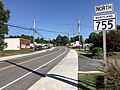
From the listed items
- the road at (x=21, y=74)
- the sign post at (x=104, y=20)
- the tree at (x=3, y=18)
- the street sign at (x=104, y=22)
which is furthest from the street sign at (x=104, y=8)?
the tree at (x=3, y=18)

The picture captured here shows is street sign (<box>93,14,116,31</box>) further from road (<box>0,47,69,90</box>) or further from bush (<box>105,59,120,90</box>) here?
road (<box>0,47,69,90</box>)

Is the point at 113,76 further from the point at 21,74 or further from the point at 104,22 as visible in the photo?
the point at 21,74

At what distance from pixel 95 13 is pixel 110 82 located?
2.65 m

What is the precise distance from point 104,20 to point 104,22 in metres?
0.08

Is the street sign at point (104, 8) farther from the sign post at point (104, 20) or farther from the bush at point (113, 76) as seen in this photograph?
the bush at point (113, 76)

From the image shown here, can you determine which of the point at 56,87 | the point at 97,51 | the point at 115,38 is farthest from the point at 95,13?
the point at 115,38

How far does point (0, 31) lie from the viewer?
51.1 m

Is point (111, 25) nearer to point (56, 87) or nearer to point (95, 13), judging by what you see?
point (95, 13)

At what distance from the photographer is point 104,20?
7.71 m

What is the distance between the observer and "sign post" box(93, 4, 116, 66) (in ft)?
24.8

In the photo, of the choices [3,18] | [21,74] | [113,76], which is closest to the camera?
[113,76]

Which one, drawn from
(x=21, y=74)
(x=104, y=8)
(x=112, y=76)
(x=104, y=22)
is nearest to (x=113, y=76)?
(x=112, y=76)

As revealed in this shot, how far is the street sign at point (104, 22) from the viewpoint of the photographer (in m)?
7.55

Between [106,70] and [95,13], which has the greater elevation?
[95,13]
